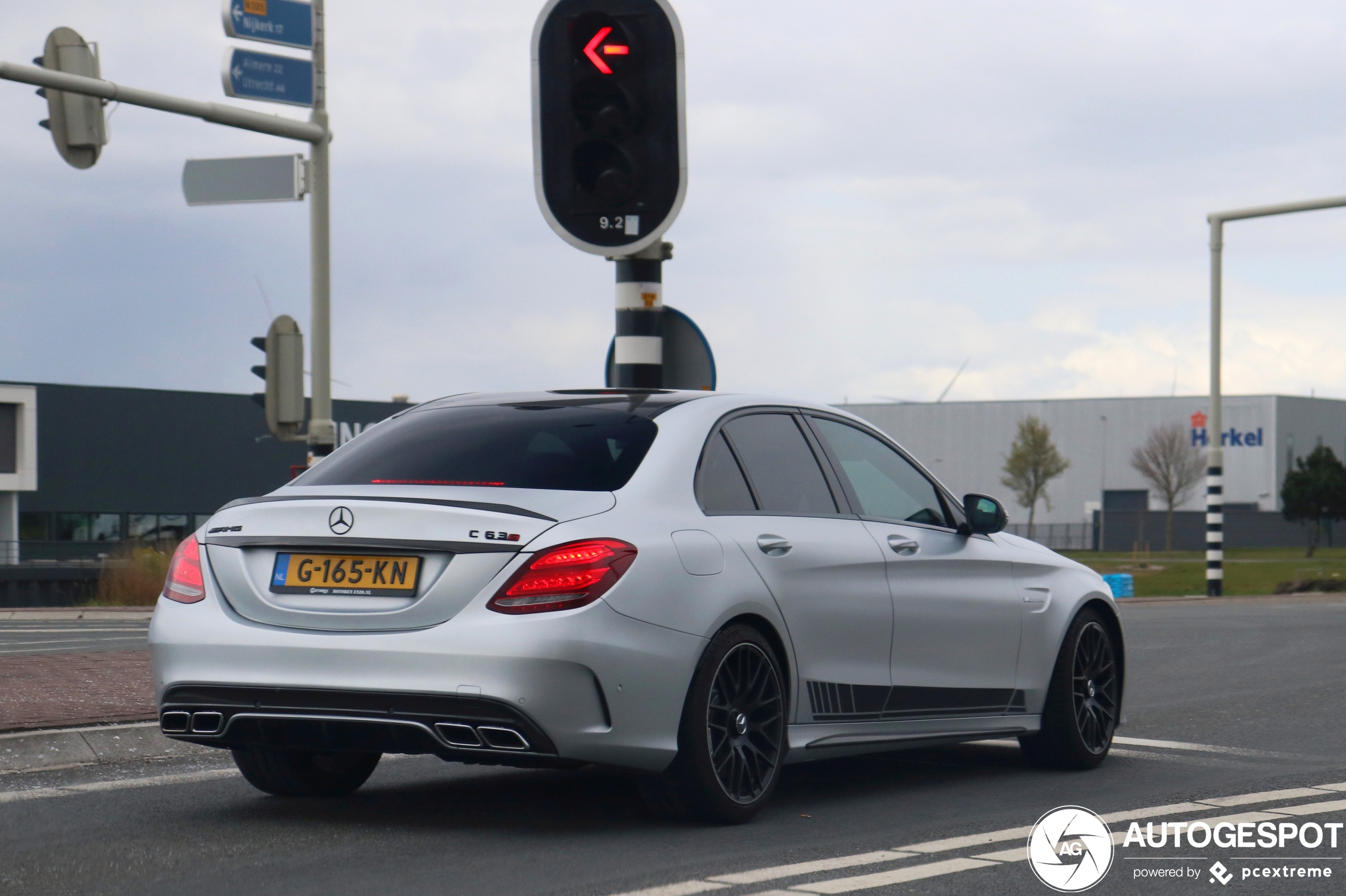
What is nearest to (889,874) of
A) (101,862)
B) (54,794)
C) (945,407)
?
(101,862)

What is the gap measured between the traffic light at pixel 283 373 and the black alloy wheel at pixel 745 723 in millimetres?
12251

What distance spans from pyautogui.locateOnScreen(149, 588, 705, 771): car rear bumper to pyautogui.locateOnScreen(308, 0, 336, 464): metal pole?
41.9 feet

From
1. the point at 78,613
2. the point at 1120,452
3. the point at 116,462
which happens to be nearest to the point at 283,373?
the point at 78,613

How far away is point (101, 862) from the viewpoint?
529 cm

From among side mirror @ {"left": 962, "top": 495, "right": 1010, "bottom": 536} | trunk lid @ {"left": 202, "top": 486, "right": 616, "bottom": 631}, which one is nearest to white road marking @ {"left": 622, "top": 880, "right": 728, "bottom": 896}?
trunk lid @ {"left": 202, "top": 486, "right": 616, "bottom": 631}

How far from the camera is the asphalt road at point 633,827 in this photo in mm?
5094

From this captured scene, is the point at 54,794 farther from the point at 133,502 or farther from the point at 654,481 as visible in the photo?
the point at 133,502

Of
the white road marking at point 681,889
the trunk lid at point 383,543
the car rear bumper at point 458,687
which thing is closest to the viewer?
the white road marking at point 681,889

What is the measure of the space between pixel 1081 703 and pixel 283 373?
11.4 meters

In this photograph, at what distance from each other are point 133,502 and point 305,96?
4566 cm

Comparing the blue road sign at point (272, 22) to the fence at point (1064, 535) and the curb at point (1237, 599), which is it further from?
the fence at point (1064, 535)

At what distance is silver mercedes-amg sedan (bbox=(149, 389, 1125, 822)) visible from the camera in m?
5.48

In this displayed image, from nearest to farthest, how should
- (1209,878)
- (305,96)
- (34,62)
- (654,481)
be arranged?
(1209,878), (654,481), (34,62), (305,96)

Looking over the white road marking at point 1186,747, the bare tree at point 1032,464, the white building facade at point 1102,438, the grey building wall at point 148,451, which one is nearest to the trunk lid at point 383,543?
the white road marking at point 1186,747
